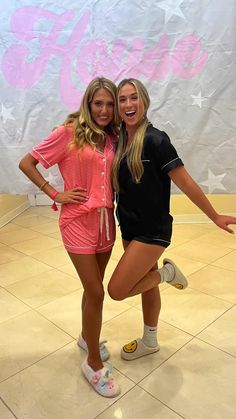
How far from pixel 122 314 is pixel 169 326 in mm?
301

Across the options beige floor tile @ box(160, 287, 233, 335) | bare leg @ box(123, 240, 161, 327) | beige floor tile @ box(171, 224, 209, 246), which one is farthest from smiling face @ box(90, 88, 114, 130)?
beige floor tile @ box(171, 224, 209, 246)

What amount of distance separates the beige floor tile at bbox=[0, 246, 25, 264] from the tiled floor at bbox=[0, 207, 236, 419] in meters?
0.07

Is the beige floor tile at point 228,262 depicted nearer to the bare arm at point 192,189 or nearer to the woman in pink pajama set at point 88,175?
the bare arm at point 192,189

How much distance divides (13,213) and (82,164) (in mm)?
3268

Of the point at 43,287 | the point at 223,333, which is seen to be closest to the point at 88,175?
the point at 223,333

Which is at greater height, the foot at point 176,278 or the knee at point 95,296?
the knee at point 95,296

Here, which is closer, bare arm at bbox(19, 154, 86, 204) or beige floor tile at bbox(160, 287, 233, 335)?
bare arm at bbox(19, 154, 86, 204)

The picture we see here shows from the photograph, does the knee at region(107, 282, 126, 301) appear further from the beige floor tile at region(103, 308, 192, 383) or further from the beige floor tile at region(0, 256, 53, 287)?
the beige floor tile at region(0, 256, 53, 287)

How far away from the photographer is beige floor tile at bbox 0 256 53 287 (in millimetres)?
2498

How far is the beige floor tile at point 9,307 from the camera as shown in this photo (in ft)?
6.59

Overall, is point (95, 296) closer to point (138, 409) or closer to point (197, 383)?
point (138, 409)

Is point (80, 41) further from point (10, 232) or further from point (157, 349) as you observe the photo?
point (10, 232)

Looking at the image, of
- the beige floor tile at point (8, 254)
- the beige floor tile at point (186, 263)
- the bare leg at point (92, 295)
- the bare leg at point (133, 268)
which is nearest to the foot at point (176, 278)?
the bare leg at point (133, 268)

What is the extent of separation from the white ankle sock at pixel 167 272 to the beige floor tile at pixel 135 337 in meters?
0.41
